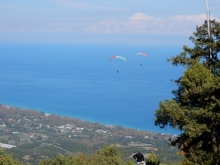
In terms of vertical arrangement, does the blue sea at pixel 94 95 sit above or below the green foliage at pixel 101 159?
above

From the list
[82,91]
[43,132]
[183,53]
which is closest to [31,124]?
[43,132]

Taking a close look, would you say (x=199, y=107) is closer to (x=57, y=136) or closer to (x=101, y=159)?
(x=101, y=159)

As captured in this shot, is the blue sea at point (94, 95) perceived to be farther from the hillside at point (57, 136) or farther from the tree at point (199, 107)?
the tree at point (199, 107)

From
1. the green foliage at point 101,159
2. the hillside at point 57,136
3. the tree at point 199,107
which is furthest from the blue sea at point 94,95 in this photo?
the tree at point 199,107

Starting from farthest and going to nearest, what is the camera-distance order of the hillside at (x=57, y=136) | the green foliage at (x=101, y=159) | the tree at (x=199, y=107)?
the hillside at (x=57, y=136) < the green foliage at (x=101, y=159) < the tree at (x=199, y=107)

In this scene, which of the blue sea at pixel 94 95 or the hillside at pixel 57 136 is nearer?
the hillside at pixel 57 136

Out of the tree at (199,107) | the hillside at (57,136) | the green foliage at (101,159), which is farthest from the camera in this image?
the hillside at (57,136)

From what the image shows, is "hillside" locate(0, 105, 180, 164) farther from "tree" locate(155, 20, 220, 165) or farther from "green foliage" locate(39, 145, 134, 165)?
"tree" locate(155, 20, 220, 165)

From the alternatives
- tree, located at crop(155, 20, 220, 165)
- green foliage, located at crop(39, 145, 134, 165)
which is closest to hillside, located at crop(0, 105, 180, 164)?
green foliage, located at crop(39, 145, 134, 165)
